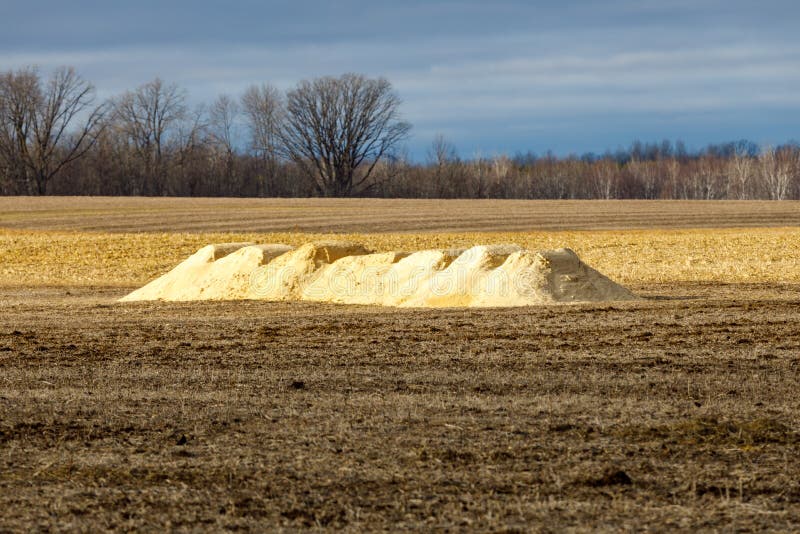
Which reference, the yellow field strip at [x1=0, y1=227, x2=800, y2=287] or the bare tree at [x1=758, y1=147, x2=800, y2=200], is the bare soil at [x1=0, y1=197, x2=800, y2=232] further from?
the bare tree at [x1=758, y1=147, x2=800, y2=200]

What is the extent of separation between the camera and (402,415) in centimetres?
975

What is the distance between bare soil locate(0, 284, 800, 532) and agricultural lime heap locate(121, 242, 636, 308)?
148 inches

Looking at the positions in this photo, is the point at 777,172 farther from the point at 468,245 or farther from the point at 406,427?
the point at 406,427

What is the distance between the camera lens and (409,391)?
11.1 metres

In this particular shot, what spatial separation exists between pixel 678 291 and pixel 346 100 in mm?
81494

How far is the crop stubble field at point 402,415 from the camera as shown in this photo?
6.88 m

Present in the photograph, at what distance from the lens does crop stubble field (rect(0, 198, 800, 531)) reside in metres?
6.88

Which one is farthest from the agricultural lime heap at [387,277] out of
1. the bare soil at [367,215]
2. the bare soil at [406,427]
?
the bare soil at [367,215]

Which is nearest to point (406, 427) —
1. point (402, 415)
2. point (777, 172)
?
point (402, 415)

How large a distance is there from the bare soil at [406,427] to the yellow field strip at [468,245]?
1252 centimetres

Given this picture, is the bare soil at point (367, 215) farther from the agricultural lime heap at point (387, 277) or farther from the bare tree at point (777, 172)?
the bare tree at point (777, 172)

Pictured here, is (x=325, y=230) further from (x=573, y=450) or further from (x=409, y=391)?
(x=573, y=450)

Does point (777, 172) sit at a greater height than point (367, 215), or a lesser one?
greater

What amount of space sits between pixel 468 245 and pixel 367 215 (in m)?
18.9
